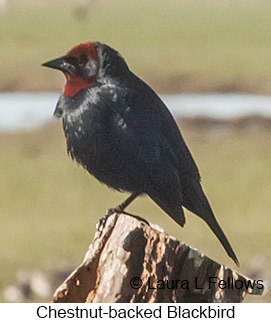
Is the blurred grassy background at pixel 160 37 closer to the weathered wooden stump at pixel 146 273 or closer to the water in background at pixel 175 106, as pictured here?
the water in background at pixel 175 106

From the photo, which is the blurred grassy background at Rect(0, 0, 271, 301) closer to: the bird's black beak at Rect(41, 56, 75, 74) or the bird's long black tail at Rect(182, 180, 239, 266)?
the bird's long black tail at Rect(182, 180, 239, 266)

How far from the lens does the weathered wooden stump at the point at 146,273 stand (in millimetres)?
2121

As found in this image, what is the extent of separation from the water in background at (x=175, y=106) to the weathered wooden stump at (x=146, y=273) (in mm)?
752

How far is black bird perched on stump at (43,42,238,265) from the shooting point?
2.48 m

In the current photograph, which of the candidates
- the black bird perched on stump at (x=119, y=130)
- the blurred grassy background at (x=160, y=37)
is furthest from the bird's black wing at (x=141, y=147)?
the blurred grassy background at (x=160, y=37)

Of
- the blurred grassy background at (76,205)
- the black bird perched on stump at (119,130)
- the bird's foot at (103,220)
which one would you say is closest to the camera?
the bird's foot at (103,220)

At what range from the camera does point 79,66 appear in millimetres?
2527

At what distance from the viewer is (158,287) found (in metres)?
2.12

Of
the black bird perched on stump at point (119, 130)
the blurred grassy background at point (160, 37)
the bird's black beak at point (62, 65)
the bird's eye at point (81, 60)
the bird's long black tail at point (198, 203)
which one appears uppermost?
the blurred grassy background at point (160, 37)

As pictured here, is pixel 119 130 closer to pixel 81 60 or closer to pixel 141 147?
pixel 141 147

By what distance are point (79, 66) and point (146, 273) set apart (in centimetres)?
72

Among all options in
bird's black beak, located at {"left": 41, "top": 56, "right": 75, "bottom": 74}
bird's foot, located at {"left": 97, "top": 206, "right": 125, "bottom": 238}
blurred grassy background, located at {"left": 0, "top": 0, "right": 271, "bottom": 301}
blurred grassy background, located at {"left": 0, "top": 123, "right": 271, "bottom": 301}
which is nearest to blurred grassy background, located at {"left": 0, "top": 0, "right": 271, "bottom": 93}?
blurred grassy background, located at {"left": 0, "top": 0, "right": 271, "bottom": 301}

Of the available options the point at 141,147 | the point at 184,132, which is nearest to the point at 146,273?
the point at 141,147
